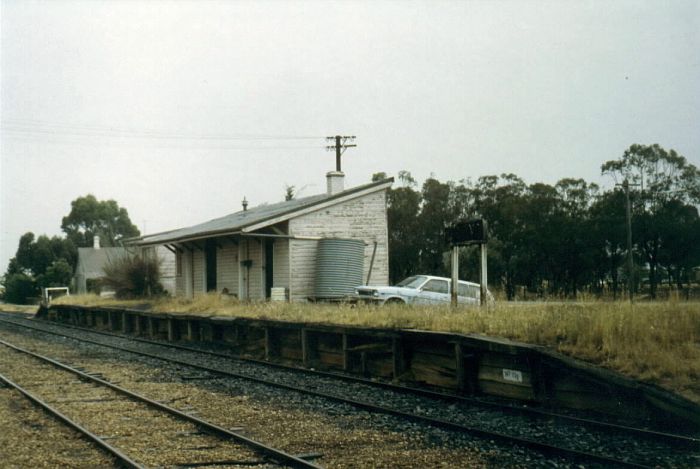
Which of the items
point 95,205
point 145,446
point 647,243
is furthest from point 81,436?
point 95,205

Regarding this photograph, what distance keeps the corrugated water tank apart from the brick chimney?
491 centimetres

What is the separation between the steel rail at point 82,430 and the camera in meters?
6.82

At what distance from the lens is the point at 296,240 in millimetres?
23453

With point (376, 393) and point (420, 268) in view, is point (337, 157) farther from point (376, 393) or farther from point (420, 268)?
point (376, 393)

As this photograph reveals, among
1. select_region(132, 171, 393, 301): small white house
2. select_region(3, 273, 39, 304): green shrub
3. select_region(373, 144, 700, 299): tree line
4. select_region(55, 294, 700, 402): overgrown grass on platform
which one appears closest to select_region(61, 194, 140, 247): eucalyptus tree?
select_region(3, 273, 39, 304): green shrub

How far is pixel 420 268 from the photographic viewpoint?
44625mm

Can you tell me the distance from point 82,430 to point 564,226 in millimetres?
35871

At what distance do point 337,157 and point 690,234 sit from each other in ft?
61.4

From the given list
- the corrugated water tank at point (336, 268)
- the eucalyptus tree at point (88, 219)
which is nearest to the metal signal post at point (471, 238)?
the corrugated water tank at point (336, 268)

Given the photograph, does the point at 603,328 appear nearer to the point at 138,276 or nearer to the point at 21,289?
the point at 138,276

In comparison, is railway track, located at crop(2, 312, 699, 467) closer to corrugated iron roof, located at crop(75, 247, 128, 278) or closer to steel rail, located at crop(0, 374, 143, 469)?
steel rail, located at crop(0, 374, 143, 469)

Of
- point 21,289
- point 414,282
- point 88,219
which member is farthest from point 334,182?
point 88,219

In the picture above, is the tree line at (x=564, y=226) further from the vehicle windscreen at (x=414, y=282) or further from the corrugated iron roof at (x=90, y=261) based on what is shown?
the corrugated iron roof at (x=90, y=261)

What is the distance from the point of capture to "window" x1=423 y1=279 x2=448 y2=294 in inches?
764
